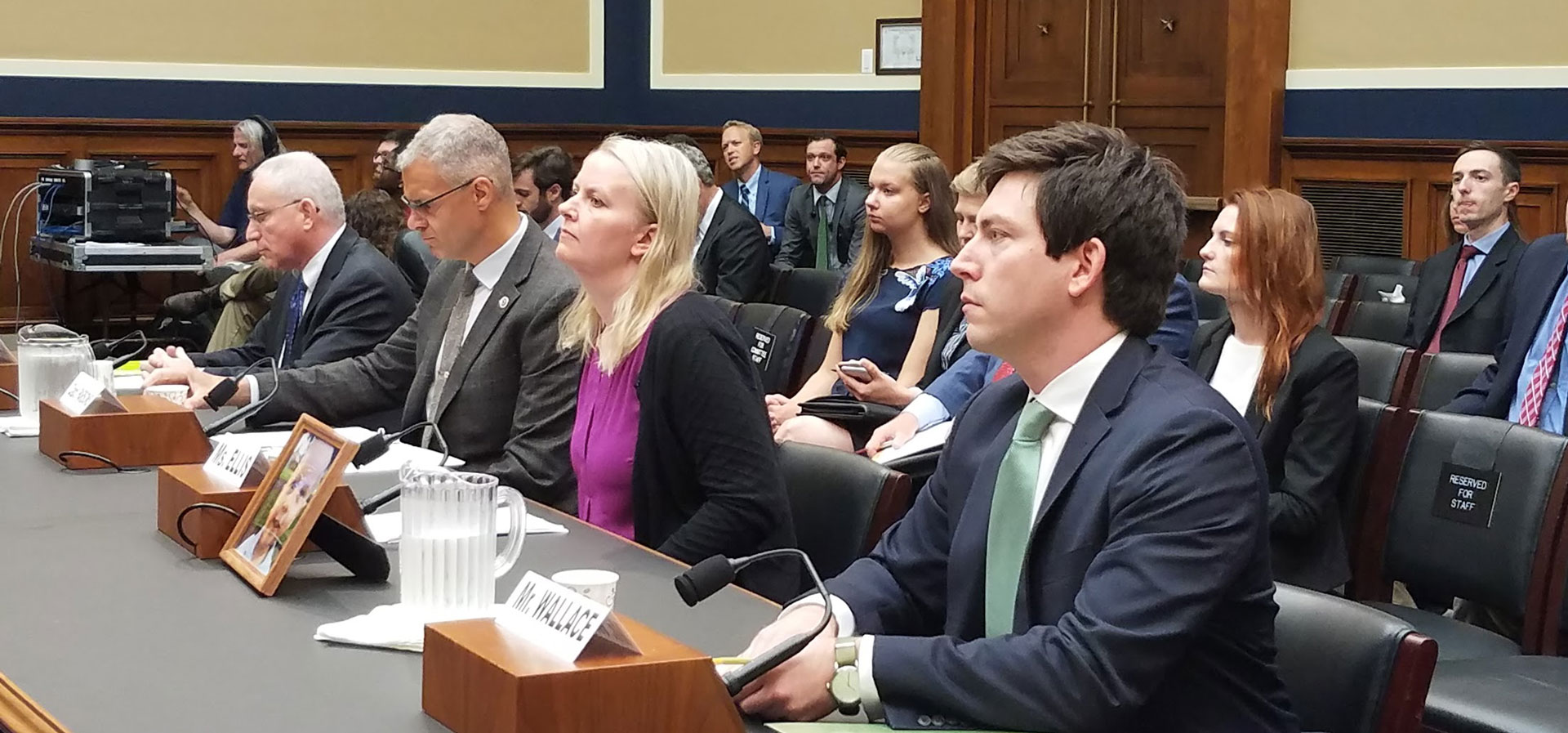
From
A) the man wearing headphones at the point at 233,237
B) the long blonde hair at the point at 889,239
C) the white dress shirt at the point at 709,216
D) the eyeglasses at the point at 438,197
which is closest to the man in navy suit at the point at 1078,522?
the eyeglasses at the point at 438,197

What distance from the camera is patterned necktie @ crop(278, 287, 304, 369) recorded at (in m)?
4.42

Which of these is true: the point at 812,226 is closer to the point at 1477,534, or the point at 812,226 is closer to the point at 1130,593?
the point at 1477,534

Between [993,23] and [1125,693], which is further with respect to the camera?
[993,23]

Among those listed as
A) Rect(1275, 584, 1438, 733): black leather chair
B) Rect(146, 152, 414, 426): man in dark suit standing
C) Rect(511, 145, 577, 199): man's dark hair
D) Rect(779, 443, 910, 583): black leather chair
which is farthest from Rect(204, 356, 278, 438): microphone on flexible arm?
Rect(511, 145, 577, 199): man's dark hair

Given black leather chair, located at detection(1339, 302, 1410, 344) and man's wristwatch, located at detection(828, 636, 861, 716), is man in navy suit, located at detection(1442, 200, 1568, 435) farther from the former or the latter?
man's wristwatch, located at detection(828, 636, 861, 716)

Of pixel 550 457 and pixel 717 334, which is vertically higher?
pixel 717 334

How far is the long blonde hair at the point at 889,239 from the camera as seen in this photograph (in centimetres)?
493

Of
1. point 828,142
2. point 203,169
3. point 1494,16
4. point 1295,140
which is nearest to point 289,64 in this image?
point 203,169

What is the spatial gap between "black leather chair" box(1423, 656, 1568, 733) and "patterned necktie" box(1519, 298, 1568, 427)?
63.0 inches

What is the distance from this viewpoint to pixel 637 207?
291cm

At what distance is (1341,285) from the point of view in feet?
23.5

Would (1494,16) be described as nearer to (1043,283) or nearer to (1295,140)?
(1295,140)

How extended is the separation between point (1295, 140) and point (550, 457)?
252 inches

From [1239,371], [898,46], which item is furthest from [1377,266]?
[1239,371]
